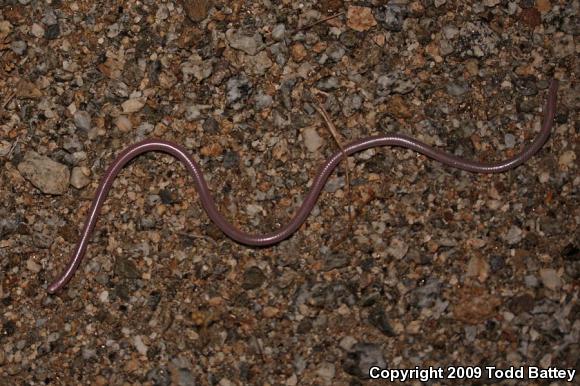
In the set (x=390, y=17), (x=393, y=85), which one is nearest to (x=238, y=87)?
(x=393, y=85)

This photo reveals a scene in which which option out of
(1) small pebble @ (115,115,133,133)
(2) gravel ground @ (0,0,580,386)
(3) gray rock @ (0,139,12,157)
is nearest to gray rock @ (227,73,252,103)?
(2) gravel ground @ (0,0,580,386)

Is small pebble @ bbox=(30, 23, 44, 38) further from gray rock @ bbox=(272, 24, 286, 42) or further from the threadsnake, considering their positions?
gray rock @ bbox=(272, 24, 286, 42)

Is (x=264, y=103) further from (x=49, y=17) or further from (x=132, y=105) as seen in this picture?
(x=49, y=17)

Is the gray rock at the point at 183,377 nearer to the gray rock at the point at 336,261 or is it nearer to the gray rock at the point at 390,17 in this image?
the gray rock at the point at 336,261

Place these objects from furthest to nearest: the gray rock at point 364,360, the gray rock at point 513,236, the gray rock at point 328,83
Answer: the gray rock at point 328,83 → the gray rock at point 513,236 → the gray rock at point 364,360

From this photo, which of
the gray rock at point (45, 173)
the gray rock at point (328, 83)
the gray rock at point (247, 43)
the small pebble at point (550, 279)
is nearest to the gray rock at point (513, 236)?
the small pebble at point (550, 279)

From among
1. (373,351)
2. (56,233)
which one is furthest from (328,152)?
(56,233)
